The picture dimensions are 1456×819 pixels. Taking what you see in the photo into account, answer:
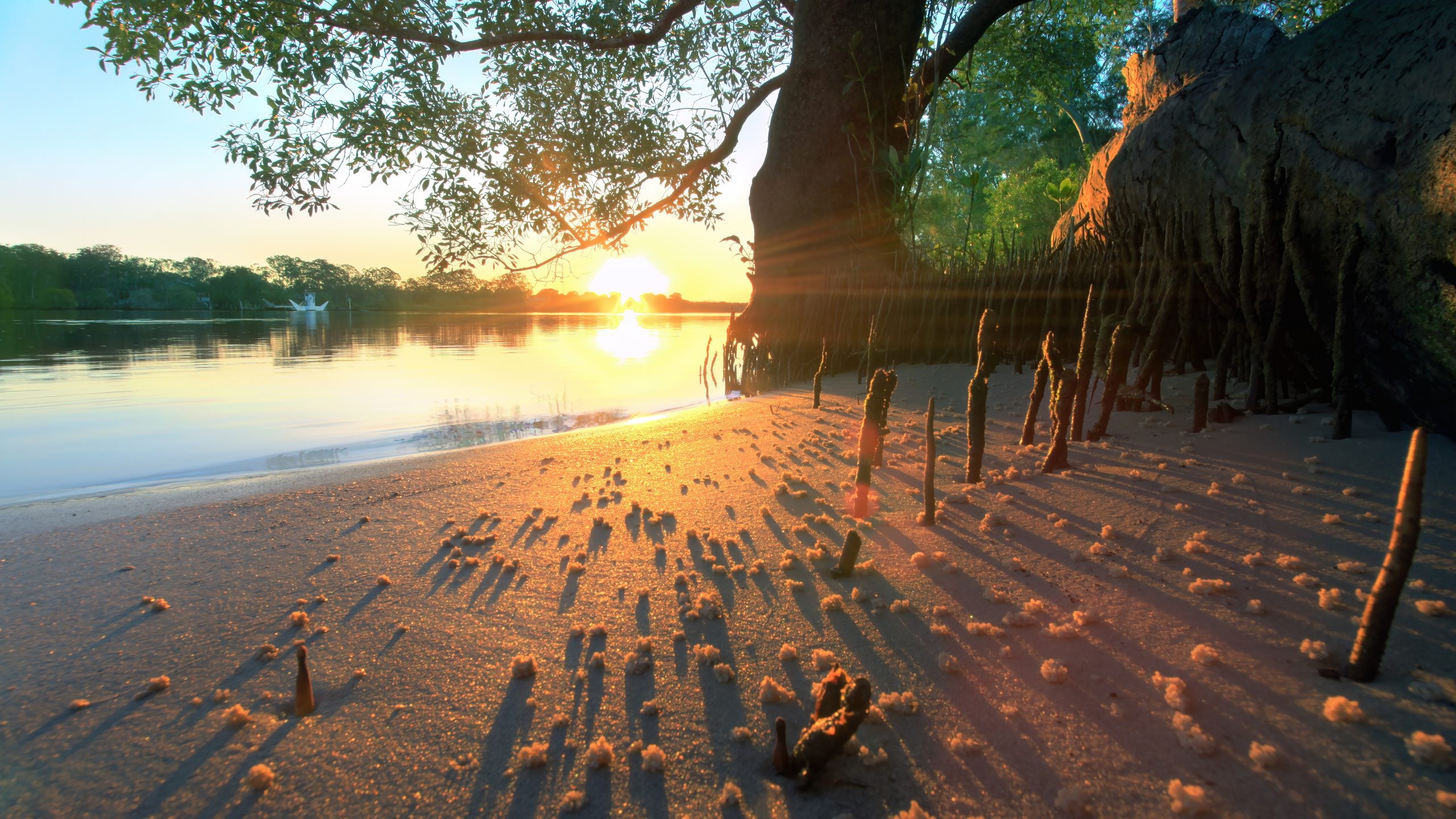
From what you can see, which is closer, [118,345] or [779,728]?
[779,728]

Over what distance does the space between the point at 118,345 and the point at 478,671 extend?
29.8 m

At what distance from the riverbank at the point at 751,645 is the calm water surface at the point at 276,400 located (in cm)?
333

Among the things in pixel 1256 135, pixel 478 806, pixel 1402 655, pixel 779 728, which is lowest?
pixel 478 806

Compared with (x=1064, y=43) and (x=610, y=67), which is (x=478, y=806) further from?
(x=1064, y=43)

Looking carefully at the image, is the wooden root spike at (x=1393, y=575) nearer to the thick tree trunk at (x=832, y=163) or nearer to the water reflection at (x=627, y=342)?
the thick tree trunk at (x=832, y=163)

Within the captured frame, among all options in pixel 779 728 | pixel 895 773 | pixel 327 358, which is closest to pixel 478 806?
pixel 779 728

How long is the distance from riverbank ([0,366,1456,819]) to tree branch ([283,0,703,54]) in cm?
807

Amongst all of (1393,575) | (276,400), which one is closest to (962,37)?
(1393,575)

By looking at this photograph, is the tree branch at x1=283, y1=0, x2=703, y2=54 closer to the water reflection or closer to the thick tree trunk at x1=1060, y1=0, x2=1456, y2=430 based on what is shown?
the thick tree trunk at x1=1060, y1=0, x2=1456, y2=430

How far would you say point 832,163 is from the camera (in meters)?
9.02

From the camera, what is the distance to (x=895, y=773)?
1.46 meters

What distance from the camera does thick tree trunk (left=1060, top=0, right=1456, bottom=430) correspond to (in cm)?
273

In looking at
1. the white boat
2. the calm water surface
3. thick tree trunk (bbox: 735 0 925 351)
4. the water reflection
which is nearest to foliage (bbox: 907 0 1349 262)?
thick tree trunk (bbox: 735 0 925 351)

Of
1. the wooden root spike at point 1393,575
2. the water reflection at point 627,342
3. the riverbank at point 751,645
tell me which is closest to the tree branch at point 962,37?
the riverbank at point 751,645
